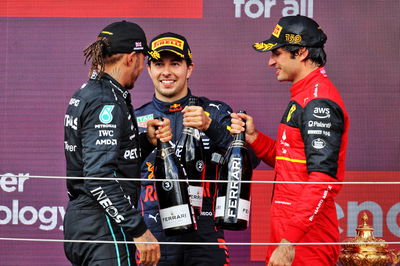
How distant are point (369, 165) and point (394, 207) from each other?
22 centimetres

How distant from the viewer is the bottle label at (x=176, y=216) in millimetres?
2594

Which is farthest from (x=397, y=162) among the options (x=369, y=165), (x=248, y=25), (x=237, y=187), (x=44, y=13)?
(x=44, y=13)

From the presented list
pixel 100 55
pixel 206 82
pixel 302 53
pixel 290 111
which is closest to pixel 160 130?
pixel 100 55

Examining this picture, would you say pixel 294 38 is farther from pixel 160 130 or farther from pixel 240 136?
pixel 160 130

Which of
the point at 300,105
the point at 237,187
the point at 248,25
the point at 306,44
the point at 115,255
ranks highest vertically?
the point at 248,25

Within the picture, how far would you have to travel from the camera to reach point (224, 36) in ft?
11.9

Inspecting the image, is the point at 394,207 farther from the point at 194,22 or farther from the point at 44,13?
the point at 44,13

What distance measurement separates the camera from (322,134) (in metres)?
2.50

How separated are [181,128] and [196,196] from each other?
42 centimetres

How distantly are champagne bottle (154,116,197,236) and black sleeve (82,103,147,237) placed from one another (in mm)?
170

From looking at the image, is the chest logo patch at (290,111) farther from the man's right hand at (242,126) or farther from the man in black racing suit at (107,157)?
the man in black racing suit at (107,157)

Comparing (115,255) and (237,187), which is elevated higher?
(237,187)

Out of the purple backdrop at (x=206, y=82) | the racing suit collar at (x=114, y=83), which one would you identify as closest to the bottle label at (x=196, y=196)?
the racing suit collar at (x=114, y=83)

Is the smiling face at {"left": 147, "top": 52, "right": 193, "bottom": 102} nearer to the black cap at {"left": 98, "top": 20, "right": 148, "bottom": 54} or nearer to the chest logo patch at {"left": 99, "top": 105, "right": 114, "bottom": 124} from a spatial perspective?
the black cap at {"left": 98, "top": 20, "right": 148, "bottom": 54}
